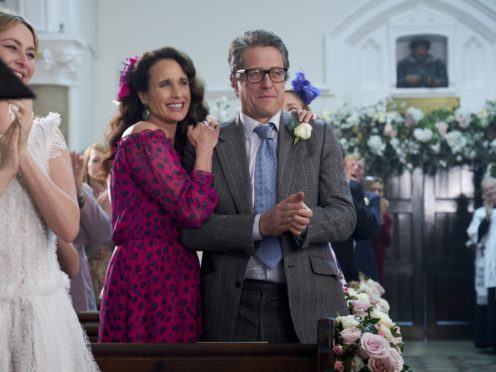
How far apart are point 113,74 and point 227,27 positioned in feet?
5.80

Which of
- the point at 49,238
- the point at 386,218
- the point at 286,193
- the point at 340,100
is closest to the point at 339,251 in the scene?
the point at 286,193

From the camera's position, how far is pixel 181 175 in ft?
13.3

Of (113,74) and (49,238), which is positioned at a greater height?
(113,74)

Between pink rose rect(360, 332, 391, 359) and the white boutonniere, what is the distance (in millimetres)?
794

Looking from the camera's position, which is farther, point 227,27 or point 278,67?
point 227,27

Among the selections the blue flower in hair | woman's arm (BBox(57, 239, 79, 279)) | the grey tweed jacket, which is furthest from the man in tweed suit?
the blue flower in hair

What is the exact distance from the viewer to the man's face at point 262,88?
13.6 feet

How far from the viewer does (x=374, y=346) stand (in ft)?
12.6

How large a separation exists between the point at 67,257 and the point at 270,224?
2.46ft

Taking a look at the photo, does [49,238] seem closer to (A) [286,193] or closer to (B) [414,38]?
(A) [286,193]

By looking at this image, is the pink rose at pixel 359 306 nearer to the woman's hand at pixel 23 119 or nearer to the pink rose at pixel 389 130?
the woman's hand at pixel 23 119

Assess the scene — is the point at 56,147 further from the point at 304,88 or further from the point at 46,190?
the point at 304,88

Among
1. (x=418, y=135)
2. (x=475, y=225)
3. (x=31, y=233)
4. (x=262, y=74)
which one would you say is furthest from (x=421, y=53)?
(x=31, y=233)

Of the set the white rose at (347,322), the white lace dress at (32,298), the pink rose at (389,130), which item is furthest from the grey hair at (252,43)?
the pink rose at (389,130)
